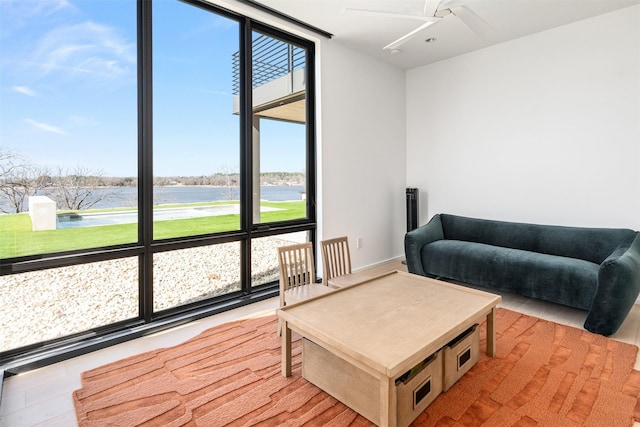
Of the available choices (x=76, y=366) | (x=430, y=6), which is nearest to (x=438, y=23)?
(x=430, y=6)

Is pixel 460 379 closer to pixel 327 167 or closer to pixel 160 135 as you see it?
pixel 327 167

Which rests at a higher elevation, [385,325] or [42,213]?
[42,213]

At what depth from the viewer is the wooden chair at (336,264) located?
307 cm

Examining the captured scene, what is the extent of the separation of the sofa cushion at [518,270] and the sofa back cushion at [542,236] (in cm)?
24

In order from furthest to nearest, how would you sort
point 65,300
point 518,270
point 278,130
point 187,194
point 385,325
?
point 278,130 < point 518,270 < point 187,194 < point 65,300 < point 385,325

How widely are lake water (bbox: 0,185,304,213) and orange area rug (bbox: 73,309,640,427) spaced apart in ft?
4.18

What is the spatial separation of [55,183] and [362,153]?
11.2ft

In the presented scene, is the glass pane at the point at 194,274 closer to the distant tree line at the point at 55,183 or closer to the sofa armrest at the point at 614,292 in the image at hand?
the distant tree line at the point at 55,183

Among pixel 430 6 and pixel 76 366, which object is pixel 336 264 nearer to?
pixel 76 366

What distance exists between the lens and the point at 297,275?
2.92 meters

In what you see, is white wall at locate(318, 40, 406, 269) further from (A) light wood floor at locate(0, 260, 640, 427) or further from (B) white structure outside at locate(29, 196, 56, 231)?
(B) white structure outside at locate(29, 196, 56, 231)

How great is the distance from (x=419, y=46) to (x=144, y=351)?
180 inches

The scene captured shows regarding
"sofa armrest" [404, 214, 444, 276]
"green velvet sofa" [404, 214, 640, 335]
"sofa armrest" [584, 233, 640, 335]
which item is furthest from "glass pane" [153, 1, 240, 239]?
"sofa armrest" [584, 233, 640, 335]

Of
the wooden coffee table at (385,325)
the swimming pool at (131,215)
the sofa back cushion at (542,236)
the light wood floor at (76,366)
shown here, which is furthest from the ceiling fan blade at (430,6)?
the light wood floor at (76,366)
